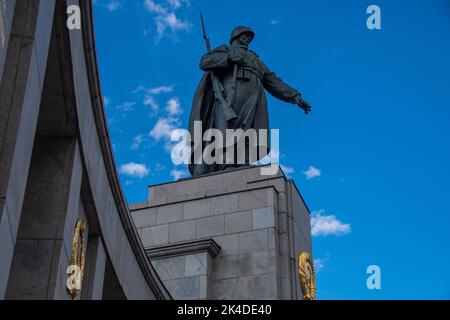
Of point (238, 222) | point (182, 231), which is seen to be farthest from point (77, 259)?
point (182, 231)

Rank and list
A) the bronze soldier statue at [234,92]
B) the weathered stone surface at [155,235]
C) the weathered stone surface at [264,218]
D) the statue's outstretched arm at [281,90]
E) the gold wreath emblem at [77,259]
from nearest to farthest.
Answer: the gold wreath emblem at [77,259], the weathered stone surface at [264,218], the weathered stone surface at [155,235], the bronze soldier statue at [234,92], the statue's outstretched arm at [281,90]

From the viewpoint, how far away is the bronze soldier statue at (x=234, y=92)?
23.9 metres

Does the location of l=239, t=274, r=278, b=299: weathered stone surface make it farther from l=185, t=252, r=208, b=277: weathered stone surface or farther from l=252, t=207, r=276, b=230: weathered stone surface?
l=252, t=207, r=276, b=230: weathered stone surface

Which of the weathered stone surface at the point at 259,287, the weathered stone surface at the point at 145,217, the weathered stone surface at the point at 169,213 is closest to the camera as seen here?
the weathered stone surface at the point at 259,287

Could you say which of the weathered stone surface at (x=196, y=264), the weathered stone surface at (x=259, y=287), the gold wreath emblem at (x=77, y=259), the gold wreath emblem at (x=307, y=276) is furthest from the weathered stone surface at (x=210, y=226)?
the gold wreath emblem at (x=77, y=259)

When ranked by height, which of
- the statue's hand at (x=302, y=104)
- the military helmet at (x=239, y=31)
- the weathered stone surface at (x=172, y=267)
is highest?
the military helmet at (x=239, y=31)

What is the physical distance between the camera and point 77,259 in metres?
12.6

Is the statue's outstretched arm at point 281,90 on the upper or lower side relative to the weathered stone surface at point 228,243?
upper

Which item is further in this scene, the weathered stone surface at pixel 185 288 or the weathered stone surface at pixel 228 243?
the weathered stone surface at pixel 228 243

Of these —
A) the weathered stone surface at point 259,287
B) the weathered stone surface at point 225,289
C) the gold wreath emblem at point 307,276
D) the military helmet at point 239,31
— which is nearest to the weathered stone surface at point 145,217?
the weathered stone surface at point 225,289

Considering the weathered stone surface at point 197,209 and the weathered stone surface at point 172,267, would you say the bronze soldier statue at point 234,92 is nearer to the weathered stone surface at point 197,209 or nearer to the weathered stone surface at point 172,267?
the weathered stone surface at point 197,209

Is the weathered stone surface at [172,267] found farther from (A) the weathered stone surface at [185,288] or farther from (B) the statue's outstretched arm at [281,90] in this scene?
(B) the statue's outstretched arm at [281,90]

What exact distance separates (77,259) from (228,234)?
29.5 ft

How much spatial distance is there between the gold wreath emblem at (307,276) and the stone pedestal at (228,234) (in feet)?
0.82
